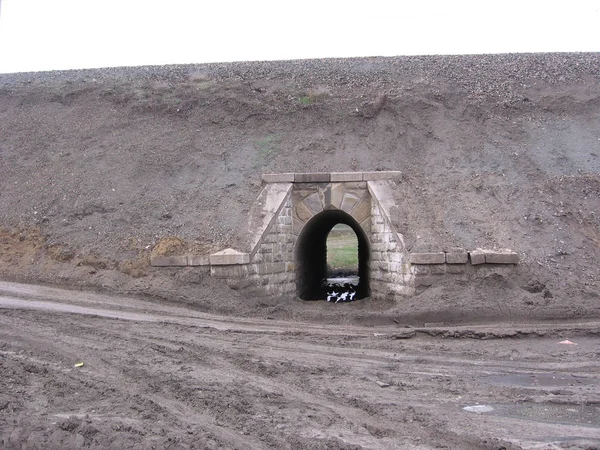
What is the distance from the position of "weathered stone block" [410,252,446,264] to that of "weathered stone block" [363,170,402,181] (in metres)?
2.51

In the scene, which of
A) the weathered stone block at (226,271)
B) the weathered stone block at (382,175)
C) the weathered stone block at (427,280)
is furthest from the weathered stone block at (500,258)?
the weathered stone block at (226,271)

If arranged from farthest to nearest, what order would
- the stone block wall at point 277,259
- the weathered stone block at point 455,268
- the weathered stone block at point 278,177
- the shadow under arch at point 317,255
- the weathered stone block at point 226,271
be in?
the shadow under arch at point 317,255 < the weathered stone block at point 278,177 < the stone block wall at point 277,259 < the weathered stone block at point 226,271 < the weathered stone block at point 455,268

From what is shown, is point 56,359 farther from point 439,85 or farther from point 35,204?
point 439,85

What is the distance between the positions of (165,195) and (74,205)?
2149 mm

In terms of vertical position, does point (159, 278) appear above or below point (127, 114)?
below

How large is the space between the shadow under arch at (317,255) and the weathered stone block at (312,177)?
87 cm

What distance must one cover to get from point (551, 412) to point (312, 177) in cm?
829

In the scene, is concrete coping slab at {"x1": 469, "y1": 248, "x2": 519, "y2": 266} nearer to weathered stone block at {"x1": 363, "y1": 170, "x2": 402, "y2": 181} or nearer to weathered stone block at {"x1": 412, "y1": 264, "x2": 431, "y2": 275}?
weathered stone block at {"x1": 412, "y1": 264, "x2": 431, "y2": 275}

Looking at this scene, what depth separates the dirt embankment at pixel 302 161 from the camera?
11625 mm

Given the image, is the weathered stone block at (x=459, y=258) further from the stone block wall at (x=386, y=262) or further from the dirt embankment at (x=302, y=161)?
the stone block wall at (x=386, y=262)

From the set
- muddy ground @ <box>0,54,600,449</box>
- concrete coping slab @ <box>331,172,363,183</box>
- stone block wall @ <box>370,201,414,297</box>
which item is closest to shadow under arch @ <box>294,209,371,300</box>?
stone block wall @ <box>370,201,414,297</box>

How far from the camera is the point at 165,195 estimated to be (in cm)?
1374

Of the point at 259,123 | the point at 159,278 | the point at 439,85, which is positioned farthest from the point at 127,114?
the point at 439,85

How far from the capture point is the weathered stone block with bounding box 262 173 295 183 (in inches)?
527
